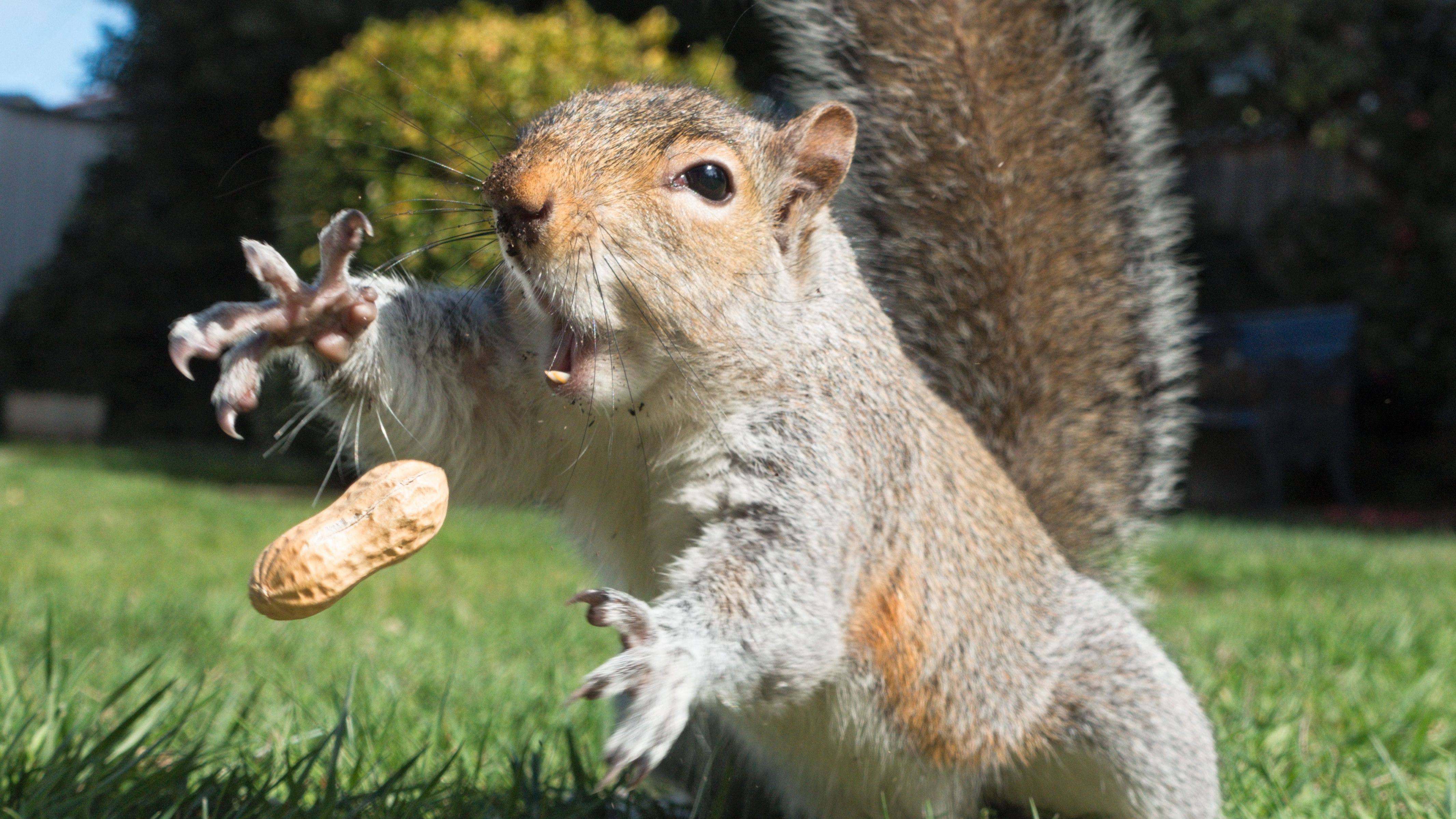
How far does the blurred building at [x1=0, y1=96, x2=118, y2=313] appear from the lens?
9.12 meters

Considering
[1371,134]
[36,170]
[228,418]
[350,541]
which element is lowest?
[350,541]

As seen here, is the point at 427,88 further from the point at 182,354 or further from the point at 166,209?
the point at 166,209

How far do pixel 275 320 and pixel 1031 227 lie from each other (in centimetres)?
105

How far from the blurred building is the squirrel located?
29.5ft

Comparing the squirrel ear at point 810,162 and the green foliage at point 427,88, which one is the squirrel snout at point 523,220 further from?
the green foliage at point 427,88

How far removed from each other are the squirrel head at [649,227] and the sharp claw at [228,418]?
28 cm

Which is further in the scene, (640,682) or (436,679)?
(436,679)

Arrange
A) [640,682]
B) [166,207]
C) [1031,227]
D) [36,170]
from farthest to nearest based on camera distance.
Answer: [36,170], [166,207], [1031,227], [640,682]

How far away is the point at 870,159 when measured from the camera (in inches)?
63.7

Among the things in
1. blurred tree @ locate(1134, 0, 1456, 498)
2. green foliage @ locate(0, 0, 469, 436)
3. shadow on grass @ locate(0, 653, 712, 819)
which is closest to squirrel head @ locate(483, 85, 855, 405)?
shadow on grass @ locate(0, 653, 712, 819)

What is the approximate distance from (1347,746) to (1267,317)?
5.17 m

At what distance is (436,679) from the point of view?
203 centimetres

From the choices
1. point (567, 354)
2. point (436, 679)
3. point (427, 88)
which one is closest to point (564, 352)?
point (567, 354)

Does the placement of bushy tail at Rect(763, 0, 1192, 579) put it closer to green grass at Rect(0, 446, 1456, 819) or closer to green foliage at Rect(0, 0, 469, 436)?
green grass at Rect(0, 446, 1456, 819)
